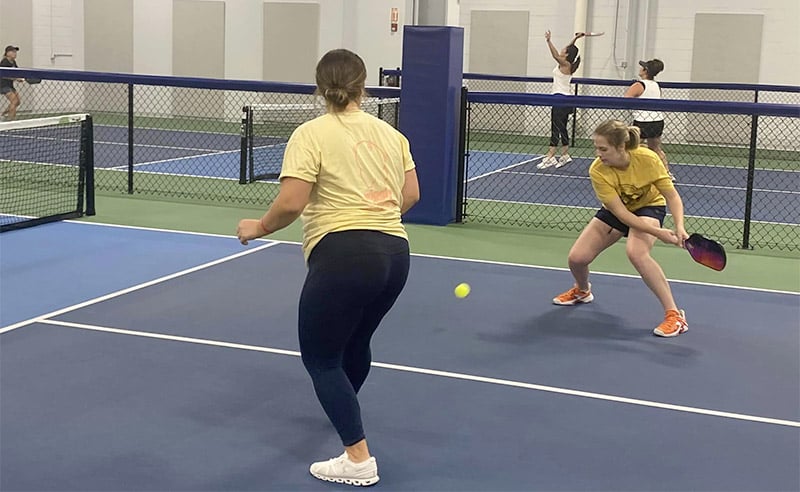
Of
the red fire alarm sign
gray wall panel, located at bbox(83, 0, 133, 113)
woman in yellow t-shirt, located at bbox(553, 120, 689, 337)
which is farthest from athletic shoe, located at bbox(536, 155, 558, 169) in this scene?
gray wall panel, located at bbox(83, 0, 133, 113)

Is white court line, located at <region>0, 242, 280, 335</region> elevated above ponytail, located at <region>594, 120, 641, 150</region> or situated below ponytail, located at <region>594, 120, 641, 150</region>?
below

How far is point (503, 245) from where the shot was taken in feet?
32.4

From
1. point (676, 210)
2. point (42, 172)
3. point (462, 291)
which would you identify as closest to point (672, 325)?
point (676, 210)

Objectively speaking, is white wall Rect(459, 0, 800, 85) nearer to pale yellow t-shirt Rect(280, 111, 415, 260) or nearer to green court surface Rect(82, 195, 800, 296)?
green court surface Rect(82, 195, 800, 296)

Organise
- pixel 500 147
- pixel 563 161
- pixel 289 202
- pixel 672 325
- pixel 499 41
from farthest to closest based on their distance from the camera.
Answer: pixel 499 41, pixel 500 147, pixel 563 161, pixel 672 325, pixel 289 202

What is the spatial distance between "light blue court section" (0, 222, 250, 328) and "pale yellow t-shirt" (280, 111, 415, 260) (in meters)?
3.36

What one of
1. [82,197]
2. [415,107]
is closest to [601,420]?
[415,107]

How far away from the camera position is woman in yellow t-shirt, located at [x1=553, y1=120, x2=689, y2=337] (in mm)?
6789

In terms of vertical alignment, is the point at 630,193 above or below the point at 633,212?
above

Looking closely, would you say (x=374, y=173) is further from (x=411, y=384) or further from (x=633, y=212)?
(x=633, y=212)

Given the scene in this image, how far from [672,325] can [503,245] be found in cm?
315

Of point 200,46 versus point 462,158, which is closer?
point 462,158

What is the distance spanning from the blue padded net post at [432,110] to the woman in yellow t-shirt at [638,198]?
357cm

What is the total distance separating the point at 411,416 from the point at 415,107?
5.99 metres
